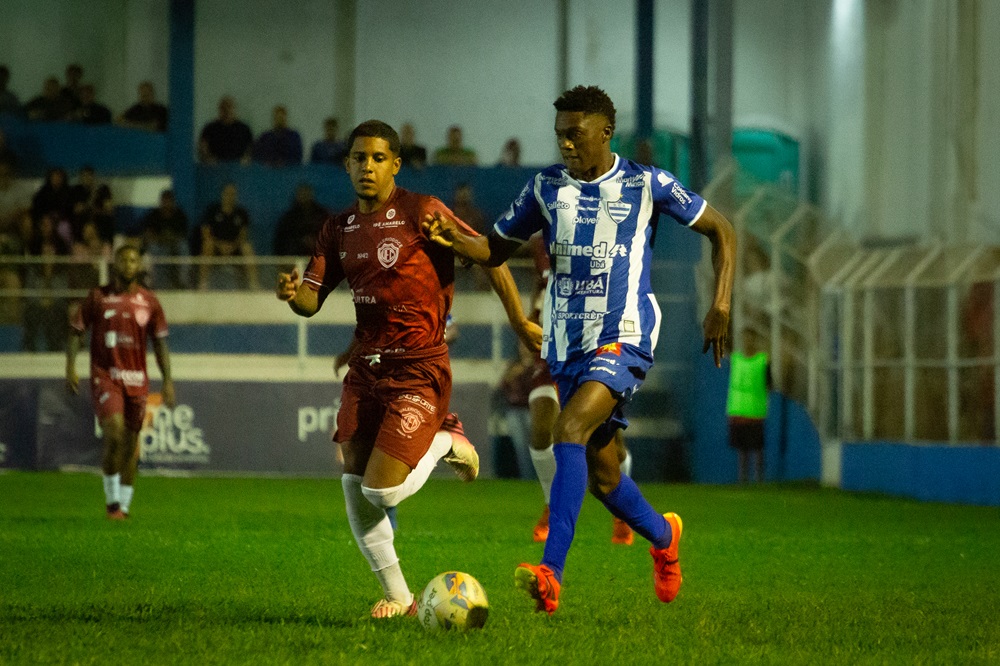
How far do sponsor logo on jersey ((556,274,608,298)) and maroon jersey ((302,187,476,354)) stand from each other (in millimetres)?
522

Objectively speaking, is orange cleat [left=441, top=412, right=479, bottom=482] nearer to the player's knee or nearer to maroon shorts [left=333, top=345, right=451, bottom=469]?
maroon shorts [left=333, top=345, right=451, bottom=469]

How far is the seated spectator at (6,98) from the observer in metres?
25.9

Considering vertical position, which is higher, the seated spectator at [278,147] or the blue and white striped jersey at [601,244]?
the seated spectator at [278,147]

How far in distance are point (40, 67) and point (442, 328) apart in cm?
2376

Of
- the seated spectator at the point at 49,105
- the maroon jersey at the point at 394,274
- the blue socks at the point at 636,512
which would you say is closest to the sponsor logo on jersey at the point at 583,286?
the maroon jersey at the point at 394,274

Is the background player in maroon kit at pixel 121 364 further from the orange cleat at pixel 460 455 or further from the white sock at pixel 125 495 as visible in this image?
the orange cleat at pixel 460 455

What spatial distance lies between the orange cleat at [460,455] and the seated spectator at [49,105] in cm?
2107

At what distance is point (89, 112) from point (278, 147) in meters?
3.40

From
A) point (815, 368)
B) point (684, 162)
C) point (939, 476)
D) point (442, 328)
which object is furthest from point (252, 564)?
point (684, 162)

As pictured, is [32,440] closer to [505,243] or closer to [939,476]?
[939,476]

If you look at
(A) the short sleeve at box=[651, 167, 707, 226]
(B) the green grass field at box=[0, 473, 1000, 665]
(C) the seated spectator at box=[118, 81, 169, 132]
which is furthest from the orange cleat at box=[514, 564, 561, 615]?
(C) the seated spectator at box=[118, 81, 169, 132]

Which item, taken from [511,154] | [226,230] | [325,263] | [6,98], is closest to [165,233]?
[226,230]

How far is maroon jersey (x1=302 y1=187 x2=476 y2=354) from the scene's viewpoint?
6.69 metres

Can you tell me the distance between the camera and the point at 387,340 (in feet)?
21.9
